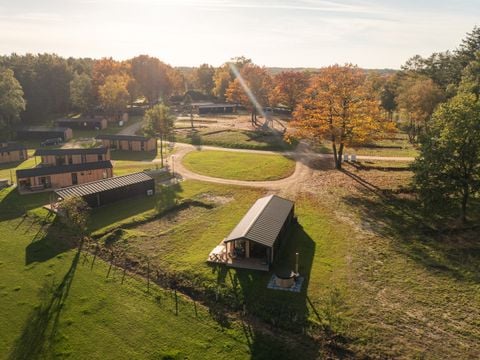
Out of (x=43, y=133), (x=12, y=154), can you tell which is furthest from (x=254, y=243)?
(x=43, y=133)

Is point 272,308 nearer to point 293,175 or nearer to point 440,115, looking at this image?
point 440,115

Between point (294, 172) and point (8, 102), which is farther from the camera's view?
point (8, 102)

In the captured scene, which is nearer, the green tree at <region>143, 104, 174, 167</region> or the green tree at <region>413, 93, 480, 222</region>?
the green tree at <region>413, 93, 480, 222</region>

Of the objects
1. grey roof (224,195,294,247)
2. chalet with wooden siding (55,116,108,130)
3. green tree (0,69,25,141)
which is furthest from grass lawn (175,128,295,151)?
grey roof (224,195,294,247)

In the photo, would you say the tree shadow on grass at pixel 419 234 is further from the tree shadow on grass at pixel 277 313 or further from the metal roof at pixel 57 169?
the metal roof at pixel 57 169

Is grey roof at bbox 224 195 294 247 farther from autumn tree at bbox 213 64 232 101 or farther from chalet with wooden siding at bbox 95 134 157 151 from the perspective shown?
autumn tree at bbox 213 64 232 101

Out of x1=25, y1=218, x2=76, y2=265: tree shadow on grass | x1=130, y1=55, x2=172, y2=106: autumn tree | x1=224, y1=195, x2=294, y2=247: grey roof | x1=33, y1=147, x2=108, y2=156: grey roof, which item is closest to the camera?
x1=224, y1=195, x2=294, y2=247: grey roof

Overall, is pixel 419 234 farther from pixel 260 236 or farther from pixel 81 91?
pixel 81 91
